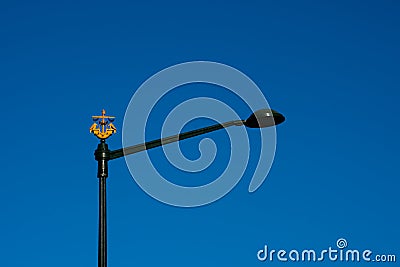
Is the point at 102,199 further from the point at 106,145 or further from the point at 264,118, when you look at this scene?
the point at 264,118

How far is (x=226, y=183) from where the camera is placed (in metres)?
5.07

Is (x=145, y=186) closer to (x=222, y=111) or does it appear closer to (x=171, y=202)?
(x=171, y=202)

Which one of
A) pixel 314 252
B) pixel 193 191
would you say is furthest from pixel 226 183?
pixel 314 252

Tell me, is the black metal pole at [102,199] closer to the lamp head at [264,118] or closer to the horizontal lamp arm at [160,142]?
the horizontal lamp arm at [160,142]

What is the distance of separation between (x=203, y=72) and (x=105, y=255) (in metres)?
2.41

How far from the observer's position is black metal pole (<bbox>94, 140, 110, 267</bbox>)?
4047mm

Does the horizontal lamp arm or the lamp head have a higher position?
the lamp head

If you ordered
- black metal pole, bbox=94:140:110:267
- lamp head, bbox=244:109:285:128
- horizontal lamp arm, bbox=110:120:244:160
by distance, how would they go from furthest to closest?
1. lamp head, bbox=244:109:285:128
2. horizontal lamp arm, bbox=110:120:244:160
3. black metal pole, bbox=94:140:110:267

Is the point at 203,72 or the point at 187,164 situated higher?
the point at 203,72

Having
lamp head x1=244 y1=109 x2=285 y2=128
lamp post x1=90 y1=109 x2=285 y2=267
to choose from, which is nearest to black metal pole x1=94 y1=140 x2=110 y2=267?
lamp post x1=90 y1=109 x2=285 y2=267

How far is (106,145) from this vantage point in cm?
429

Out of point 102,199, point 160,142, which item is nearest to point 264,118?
point 160,142

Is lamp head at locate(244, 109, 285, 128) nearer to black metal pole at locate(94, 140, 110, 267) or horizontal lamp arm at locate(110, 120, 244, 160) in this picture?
horizontal lamp arm at locate(110, 120, 244, 160)

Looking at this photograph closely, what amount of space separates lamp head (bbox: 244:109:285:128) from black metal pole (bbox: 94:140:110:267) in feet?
3.29
